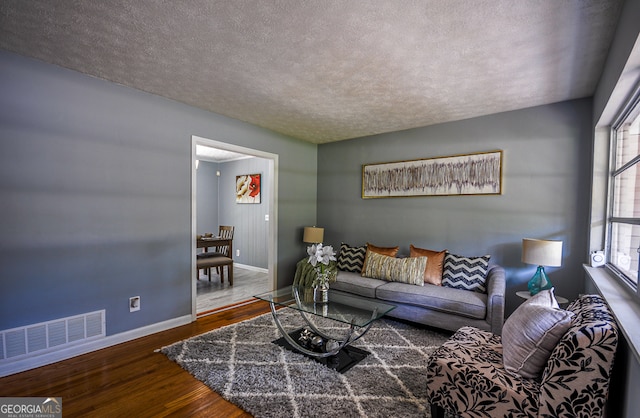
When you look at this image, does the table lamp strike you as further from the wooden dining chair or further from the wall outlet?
the wooden dining chair

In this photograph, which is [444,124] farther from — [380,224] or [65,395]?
[65,395]

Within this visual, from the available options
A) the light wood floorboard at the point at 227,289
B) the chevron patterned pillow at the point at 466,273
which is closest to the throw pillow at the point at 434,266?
the chevron patterned pillow at the point at 466,273

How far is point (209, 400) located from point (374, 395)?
3.71ft

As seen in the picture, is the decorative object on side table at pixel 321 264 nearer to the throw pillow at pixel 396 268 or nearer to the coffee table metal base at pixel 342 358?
the coffee table metal base at pixel 342 358

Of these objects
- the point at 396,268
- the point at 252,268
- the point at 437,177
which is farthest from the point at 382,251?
the point at 252,268

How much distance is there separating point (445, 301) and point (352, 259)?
1467mm

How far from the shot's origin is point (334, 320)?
2621 millimetres

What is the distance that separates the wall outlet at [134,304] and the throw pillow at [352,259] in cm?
249

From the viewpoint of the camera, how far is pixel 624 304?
1.59 metres

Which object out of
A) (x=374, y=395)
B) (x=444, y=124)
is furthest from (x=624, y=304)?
(x=444, y=124)

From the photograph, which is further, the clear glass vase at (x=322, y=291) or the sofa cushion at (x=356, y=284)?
the sofa cushion at (x=356, y=284)

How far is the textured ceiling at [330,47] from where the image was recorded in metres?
1.73

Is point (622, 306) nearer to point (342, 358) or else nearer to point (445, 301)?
point (445, 301)

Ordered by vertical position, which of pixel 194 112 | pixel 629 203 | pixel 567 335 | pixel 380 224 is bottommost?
pixel 567 335
